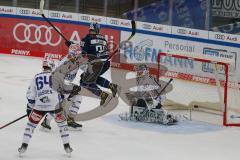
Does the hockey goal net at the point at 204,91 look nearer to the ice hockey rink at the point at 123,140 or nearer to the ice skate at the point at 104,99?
the ice hockey rink at the point at 123,140

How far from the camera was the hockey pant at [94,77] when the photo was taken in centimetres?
1259

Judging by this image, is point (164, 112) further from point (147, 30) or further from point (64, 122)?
point (147, 30)

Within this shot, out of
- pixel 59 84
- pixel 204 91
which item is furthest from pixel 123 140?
pixel 204 91

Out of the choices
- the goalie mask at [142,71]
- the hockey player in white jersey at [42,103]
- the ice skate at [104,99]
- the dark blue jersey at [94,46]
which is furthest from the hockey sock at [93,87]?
the hockey player in white jersey at [42,103]

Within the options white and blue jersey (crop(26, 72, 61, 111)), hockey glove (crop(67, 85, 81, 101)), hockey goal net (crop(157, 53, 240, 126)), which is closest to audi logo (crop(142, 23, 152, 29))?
hockey goal net (crop(157, 53, 240, 126))

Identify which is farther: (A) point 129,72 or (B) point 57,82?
(A) point 129,72

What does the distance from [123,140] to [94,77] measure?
239 centimetres

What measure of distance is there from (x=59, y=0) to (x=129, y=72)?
625 cm

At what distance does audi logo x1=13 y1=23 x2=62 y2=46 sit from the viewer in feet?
63.4

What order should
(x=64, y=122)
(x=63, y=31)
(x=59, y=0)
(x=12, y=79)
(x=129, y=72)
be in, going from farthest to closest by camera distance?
(x=59, y=0) → (x=63, y=31) → (x=129, y=72) → (x=12, y=79) → (x=64, y=122)

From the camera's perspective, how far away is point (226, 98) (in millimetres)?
11977

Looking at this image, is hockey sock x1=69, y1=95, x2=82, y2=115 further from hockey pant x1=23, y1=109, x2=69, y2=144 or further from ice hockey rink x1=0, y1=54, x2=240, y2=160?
hockey pant x1=23, y1=109, x2=69, y2=144

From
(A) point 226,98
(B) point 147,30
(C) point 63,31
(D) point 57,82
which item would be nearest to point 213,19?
(B) point 147,30

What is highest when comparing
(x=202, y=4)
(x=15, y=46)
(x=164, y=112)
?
(x=202, y=4)
